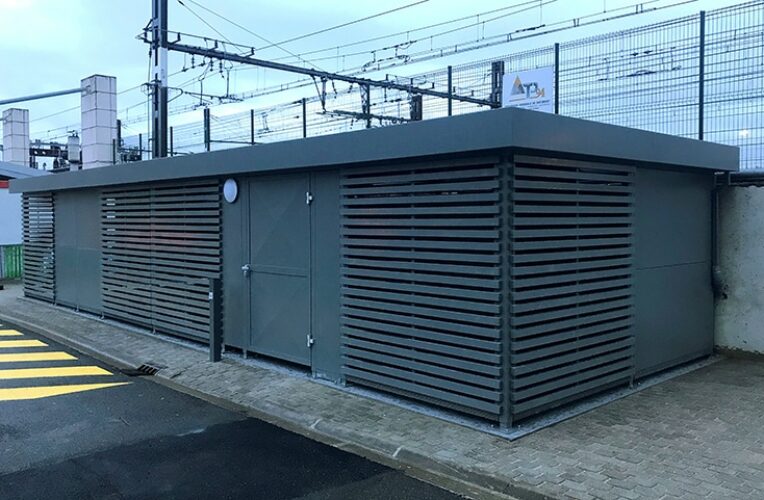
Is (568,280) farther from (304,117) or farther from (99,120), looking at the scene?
(99,120)

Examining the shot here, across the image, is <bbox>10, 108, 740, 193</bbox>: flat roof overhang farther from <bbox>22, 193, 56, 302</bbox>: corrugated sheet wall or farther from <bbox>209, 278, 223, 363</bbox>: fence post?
<bbox>22, 193, 56, 302</bbox>: corrugated sheet wall

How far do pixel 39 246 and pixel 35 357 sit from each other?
545cm

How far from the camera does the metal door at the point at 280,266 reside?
24.3 ft

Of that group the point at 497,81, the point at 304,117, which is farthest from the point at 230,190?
A: the point at 304,117

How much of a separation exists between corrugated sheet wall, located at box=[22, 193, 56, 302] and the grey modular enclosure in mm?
5727

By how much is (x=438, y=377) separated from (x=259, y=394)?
2066mm

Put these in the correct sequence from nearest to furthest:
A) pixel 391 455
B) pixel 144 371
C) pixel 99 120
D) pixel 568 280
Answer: pixel 391 455 → pixel 568 280 → pixel 144 371 → pixel 99 120

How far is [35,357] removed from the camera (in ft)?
30.3

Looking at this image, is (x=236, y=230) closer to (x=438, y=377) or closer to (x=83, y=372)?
(x=83, y=372)

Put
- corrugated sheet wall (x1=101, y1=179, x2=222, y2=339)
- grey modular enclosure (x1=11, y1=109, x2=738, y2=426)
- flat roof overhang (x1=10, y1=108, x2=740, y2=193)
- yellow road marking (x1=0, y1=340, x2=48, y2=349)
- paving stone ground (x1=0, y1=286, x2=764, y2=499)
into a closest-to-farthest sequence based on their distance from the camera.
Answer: paving stone ground (x1=0, y1=286, x2=764, y2=499), flat roof overhang (x1=10, y1=108, x2=740, y2=193), grey modular enclosure (x1=11, y1=109, x2=738, y2=426), corrugated sheet wall (x1=101, y1=179, x2=222, y2=339), yellow road marking (x1=0, y1=340, x2=48, y2=349)

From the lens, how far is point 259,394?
684cm

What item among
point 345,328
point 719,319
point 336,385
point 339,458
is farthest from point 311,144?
point 719,319

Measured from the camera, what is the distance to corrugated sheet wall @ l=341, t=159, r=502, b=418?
18.1 feet

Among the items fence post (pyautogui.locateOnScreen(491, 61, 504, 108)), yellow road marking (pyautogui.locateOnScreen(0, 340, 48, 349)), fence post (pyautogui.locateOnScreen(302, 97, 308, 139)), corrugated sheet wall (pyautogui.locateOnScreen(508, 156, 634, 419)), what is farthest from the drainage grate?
fence post (pyautogui.locateOnScreen(491, 61, 504, 108))
